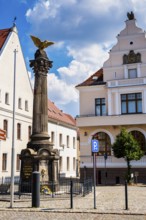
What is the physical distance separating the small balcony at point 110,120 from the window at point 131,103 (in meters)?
0.86

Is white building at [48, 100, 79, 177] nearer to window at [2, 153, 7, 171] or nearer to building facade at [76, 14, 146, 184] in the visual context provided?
window at [2, 153, 7, 171]

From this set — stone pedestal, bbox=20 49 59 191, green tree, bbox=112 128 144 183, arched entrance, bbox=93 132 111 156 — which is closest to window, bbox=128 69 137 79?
arched entrance, bbox=93 132 111 156

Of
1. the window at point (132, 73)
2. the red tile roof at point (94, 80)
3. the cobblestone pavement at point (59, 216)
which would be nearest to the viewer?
the cobblestone pavement at point (59, 216)

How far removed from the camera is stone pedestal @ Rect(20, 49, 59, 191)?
18922 mm

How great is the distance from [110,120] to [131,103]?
265 centimetres

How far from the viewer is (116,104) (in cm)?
3225

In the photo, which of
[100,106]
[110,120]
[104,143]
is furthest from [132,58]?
[104,143]

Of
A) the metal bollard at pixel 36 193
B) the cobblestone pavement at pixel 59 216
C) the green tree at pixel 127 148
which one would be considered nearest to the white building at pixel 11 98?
the green tree at pixel 127 148

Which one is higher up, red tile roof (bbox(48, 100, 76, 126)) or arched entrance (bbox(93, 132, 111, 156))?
red tile roof (bbox(48, 100, 76, 126))

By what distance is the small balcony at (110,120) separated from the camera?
3089 centimetres

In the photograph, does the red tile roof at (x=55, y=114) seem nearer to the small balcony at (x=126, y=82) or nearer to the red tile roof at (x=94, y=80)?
the red tile roof at (x=94, y=80)

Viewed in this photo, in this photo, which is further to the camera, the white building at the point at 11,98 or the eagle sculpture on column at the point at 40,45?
the white building at the point at 11,98

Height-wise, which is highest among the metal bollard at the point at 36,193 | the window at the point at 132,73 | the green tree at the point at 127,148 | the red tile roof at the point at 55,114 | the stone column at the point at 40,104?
the window at the point at 132,73

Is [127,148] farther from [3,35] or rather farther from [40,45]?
[3,35]
